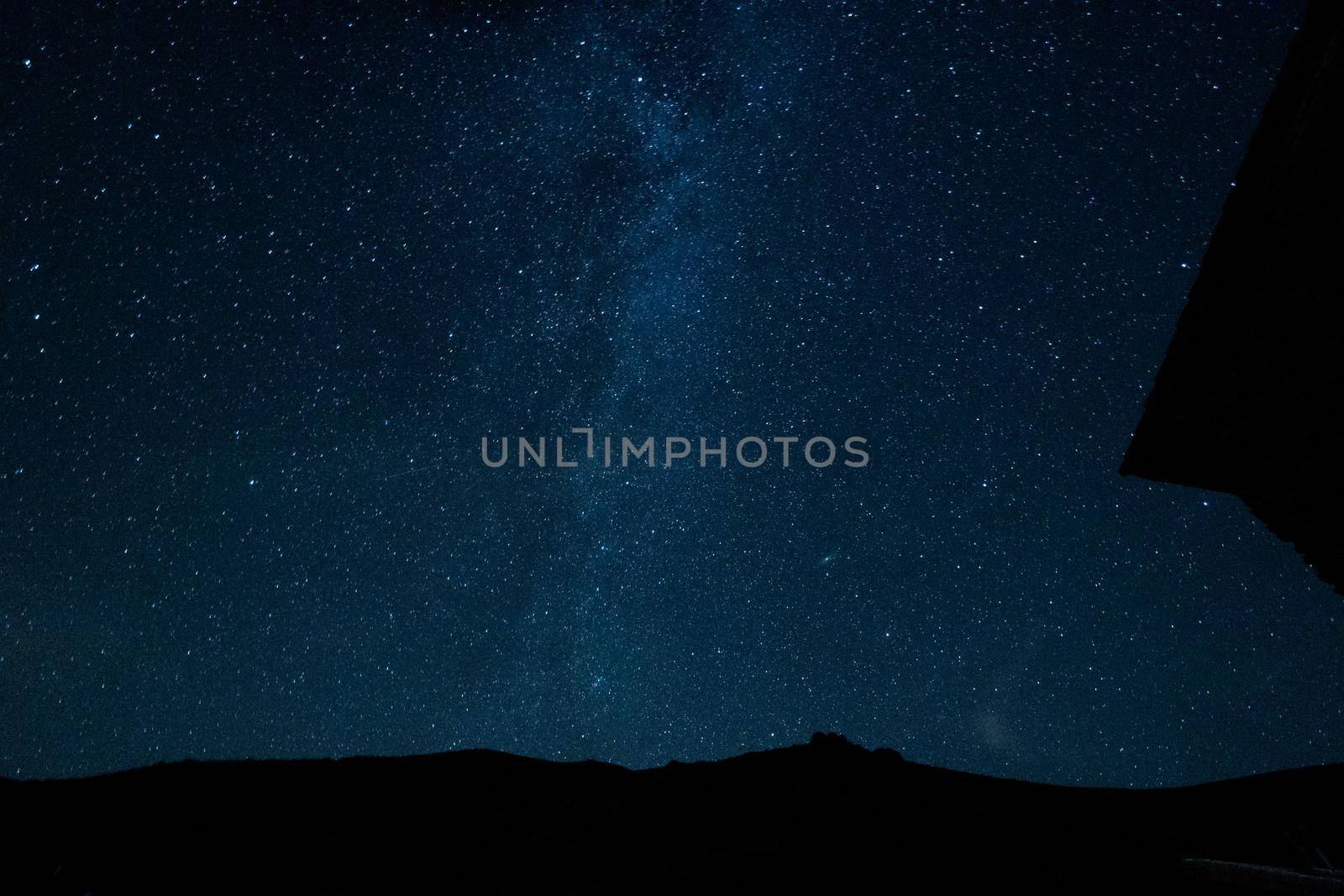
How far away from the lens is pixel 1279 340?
5.85 m

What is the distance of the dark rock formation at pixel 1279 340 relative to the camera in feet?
16.4

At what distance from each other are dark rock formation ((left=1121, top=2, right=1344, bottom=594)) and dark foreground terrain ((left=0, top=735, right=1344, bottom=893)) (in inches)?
99.0

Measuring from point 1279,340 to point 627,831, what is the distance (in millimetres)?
7002

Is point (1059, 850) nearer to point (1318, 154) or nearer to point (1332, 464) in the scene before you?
point (1332, 464)

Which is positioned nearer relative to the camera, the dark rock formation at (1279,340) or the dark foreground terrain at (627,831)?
the dark foreground terrain at (627,831)

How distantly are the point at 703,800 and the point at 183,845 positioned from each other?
3.93 m

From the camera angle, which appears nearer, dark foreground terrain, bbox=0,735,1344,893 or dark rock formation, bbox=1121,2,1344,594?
dark foreground terrain, bbox=0,735,1344,893

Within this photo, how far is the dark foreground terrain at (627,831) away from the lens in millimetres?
4535

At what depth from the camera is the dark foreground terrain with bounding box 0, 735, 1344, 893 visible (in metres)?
4.54

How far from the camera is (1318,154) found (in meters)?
5.06

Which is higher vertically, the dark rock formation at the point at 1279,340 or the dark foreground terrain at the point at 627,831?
the dark rock formation at the point at 1279,340

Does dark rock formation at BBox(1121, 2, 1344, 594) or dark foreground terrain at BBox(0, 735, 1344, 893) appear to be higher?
dark rock formation at BBox(1121, 2, 1344, 594)

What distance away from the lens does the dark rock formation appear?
5.00 meters

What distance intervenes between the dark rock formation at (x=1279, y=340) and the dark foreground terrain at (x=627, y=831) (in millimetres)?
2514
